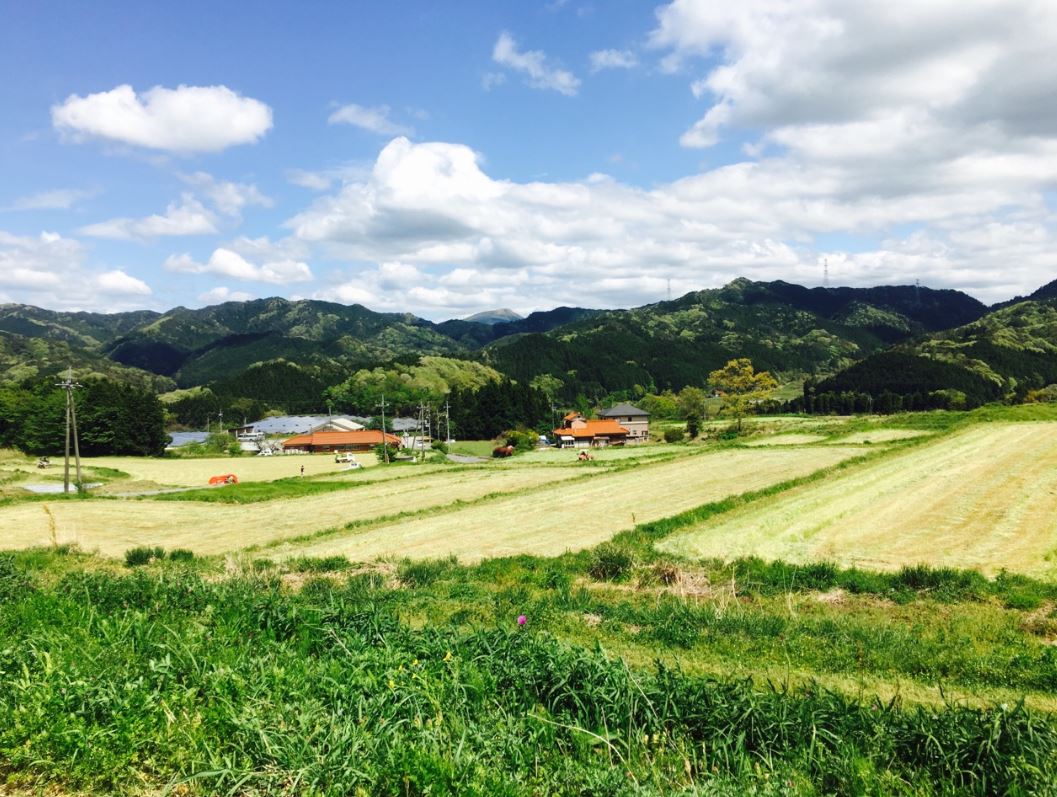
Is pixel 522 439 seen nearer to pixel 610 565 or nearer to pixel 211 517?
pixel 211 517

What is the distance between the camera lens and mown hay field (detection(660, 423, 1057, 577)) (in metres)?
20.0

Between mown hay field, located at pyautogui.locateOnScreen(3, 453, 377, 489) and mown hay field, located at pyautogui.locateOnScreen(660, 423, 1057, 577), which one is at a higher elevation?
mown hay field, located at pyautogui.locateOnScreen(660, 423, 1057, 577)

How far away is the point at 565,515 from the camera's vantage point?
103 feet

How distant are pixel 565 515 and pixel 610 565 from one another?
12.9 meters


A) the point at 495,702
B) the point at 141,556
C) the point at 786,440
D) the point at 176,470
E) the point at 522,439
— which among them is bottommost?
the point at 522,439

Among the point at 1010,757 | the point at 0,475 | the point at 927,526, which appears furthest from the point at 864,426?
the point at 0,475

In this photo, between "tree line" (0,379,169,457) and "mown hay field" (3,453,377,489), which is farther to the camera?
"tree line" (0,379,169,457)

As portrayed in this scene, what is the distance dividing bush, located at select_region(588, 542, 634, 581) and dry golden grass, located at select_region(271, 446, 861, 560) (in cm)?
394

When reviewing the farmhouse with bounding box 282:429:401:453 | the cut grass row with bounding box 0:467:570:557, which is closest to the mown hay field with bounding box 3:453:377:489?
the cut grass row with bounding box 0:467:570:557

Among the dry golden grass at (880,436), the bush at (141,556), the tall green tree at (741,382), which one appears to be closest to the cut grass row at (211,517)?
the bush at (141,556)

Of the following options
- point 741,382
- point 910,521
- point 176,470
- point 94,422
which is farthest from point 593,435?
point 910,521

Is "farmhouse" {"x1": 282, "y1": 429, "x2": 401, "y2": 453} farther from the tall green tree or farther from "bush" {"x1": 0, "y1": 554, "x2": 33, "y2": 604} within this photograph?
"bush" {"x1": 0, "y1": 554, "x2": 33, "y2": 604}

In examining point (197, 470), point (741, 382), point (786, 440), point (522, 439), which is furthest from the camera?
point (522, 439)

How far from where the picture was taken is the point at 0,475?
59094mm
